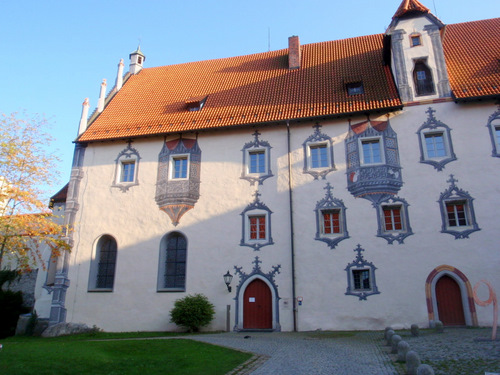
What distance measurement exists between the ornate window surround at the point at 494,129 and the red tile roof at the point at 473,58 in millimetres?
931

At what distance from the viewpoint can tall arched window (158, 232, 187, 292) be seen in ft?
59.7

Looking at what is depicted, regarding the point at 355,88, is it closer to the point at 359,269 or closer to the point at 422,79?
the point at 422,79

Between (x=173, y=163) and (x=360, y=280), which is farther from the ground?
(x=173, y=163)

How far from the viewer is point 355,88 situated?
→ 1944 cm

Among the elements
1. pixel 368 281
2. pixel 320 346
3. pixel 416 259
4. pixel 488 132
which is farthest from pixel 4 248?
pixel 488 132

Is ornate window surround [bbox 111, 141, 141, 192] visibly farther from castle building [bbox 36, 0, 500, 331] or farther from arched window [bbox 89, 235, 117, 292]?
arched window [bbox 89, 235, 117, 292]

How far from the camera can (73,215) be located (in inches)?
778

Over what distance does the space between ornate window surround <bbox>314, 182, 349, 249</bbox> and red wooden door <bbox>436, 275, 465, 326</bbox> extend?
157 inches

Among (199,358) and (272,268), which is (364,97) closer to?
(272,268)

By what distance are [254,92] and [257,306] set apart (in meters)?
10.8

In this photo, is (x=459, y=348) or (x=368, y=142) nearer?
(x=459, y=348)

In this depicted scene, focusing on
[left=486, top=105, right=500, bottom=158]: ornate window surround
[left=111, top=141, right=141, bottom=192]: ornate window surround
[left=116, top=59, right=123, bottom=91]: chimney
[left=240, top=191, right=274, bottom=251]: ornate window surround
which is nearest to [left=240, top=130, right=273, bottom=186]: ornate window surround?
[left=240, top=191, right=274, bottom=251]: ornate window surround

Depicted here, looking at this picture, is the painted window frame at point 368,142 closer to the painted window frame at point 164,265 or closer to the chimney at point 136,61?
the painted window frame at point 164,265

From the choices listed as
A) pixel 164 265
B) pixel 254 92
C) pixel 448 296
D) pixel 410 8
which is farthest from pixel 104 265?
pixel 410 8
